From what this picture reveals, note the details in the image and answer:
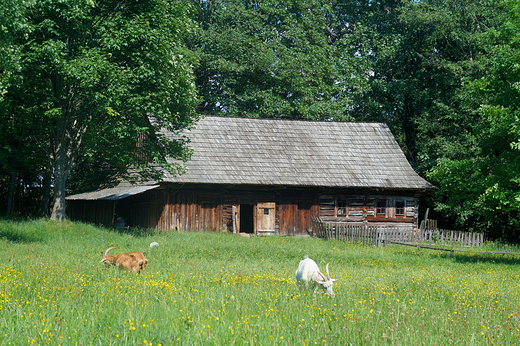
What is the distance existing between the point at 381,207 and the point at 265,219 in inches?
295

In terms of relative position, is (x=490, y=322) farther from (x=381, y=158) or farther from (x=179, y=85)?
(x=381, y=158)

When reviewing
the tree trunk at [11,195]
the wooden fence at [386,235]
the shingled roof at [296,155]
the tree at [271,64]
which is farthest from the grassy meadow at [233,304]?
the tree at [271,64]

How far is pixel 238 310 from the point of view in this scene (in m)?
7.46

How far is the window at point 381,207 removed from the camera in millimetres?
30484

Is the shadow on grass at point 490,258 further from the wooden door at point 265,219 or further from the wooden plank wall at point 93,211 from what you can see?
the wooden plank wall at point 93,211

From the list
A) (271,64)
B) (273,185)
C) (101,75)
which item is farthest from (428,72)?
(101,75)

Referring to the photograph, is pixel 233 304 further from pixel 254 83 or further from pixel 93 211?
pixel 254 83

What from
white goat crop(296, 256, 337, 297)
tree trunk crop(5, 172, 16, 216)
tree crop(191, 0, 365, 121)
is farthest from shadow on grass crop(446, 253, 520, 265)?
tree trunk crop(5, 172, 16, 216)

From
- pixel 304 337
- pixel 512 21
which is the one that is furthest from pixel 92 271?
pixel 512 21

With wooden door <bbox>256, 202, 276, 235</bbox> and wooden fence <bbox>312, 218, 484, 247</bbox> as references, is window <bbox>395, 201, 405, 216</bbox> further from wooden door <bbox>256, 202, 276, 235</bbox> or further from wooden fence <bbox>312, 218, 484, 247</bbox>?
wooden door <bbox>256, 202, 276, 235</bbox>

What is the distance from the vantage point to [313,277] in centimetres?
949

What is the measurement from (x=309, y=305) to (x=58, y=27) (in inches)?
625

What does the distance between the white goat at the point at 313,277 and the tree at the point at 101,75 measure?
465 inches

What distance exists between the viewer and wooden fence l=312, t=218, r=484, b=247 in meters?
23.2
